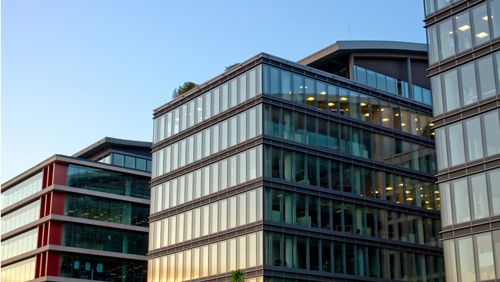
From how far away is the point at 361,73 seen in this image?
62719 millimetres

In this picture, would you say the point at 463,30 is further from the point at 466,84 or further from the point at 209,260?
the point at 209,260

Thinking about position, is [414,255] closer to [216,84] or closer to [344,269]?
[344,269]

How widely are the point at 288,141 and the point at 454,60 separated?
1711cm

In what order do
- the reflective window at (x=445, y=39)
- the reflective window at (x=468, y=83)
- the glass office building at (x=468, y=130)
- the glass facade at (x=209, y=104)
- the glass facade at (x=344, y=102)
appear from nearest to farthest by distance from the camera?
the glass office building at (x=468, y=130) → the reflective window at (x=468, y=83) → the reflective window at (x=445, y=39) → the glass facade at (x=344, y=102) → the glass facade at (x=209, y=104)

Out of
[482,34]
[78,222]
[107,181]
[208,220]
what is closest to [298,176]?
[208,220]

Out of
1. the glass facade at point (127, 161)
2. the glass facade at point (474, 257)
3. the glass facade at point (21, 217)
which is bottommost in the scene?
the glass facade at point (474, 257)

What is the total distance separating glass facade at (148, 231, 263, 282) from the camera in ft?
164

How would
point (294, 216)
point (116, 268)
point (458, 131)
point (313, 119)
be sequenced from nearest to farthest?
point (458, 131) → point (294, 216) → point (313, 119) → point (116, 268)

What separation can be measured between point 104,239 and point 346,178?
115 ft

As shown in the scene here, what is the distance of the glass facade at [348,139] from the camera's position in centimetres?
5272

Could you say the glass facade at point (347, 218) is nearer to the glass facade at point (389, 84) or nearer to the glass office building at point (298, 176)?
the glass office building at point (298, 176)

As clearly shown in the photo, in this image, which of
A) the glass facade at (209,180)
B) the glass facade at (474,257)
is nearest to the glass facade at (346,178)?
the glass facade at (209,180)

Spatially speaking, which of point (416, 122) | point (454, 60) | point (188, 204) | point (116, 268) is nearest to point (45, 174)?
point (116, 268)

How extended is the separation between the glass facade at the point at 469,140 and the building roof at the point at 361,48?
24731mm
